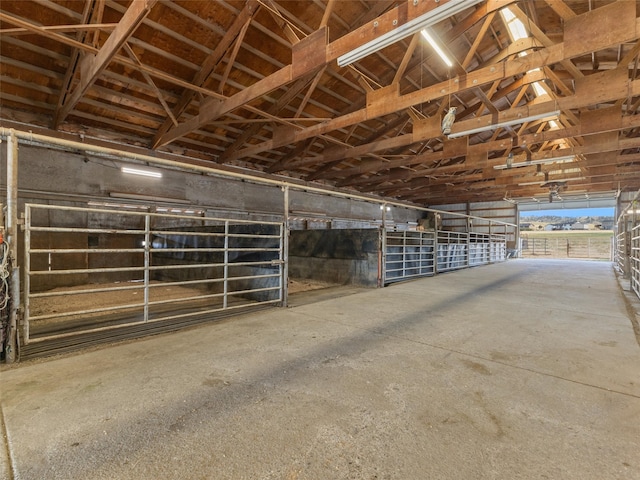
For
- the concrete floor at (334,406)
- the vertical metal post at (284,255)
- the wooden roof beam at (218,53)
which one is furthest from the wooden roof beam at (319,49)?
the concrete floor at (334,406)

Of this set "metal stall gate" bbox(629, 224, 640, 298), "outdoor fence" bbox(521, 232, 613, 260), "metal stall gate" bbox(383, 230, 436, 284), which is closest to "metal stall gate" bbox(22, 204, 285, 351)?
"metal stall gate" bbox(383, 230, 436, 284)

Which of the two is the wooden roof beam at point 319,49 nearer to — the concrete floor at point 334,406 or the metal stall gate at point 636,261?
the concrete floor at point 334,406

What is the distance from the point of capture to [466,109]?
7859 mm

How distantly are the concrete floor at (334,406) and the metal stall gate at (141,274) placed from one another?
57cm

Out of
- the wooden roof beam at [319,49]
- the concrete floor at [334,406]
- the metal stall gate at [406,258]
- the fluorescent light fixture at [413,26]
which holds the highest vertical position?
the wooden roof beam at [319,49]

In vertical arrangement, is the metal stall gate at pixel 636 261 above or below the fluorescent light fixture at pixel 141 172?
below

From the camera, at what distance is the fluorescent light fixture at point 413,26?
2.28 m

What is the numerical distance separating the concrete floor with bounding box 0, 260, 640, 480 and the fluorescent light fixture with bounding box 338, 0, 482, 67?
2.74 metres

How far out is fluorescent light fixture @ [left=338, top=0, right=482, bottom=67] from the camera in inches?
89.9

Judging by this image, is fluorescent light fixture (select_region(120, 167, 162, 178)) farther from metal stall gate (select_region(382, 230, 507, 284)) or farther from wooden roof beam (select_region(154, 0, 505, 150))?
metal stall gate (select_region(382, 230, 507, 284))

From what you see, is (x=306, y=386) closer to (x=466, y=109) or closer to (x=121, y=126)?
(x=121, y=126)

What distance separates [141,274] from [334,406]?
8.12 metres

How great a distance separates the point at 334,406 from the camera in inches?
63.0

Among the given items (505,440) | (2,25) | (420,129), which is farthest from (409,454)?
(2,25)
